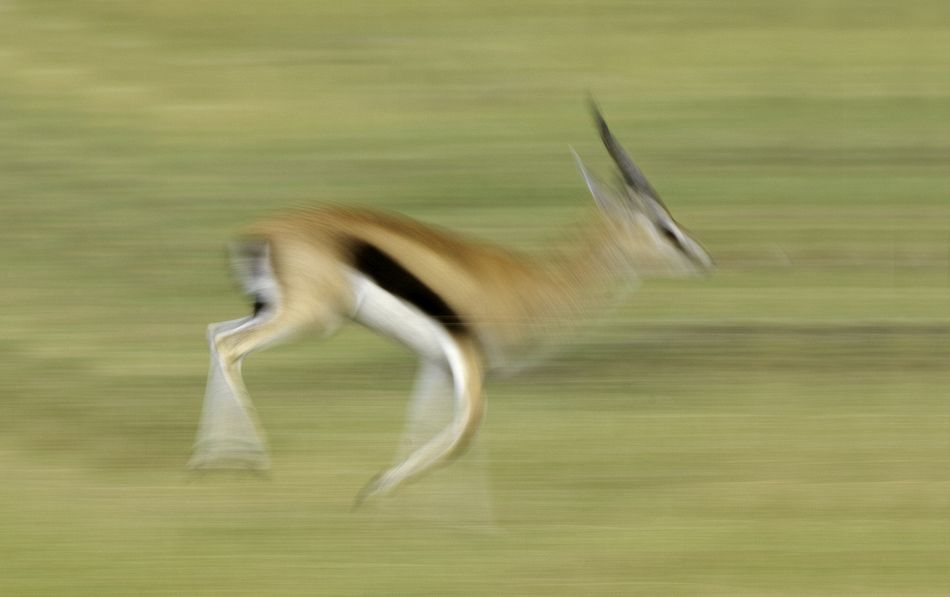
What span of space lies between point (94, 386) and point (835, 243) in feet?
14.9

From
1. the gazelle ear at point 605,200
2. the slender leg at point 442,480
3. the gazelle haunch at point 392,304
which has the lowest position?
the slender leg at point 442,480

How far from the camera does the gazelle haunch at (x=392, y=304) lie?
19.2 ft

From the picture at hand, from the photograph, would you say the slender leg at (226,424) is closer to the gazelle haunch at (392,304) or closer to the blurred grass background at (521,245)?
the gazelle haunch at (392,304)

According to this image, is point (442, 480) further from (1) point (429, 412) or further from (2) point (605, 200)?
(2) point (605, 200)

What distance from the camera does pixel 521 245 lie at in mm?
10062

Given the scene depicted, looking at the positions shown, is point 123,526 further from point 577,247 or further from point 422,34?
point 422,34

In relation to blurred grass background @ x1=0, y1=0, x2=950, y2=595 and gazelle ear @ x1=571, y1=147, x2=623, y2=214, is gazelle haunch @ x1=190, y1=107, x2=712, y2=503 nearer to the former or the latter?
gazelle ear @ x1=571, y1=147, x2=623, y2=214

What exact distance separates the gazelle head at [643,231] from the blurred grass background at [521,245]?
0.70 meters

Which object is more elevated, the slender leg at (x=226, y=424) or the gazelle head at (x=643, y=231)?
the gazelle head at (x=643, y=231)

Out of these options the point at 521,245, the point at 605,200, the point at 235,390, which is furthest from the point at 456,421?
the point at 521,245

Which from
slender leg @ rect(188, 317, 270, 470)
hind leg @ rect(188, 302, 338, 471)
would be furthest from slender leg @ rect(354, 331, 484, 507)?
slender leg @ rect(188, 317, 270, 470)

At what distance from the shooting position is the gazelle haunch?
5.87 m

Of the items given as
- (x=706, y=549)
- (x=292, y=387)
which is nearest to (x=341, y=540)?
(x=706, y=549)

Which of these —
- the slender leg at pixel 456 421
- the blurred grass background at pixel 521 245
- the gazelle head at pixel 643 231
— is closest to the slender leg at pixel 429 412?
the blurred grass background at pixel 521 245
